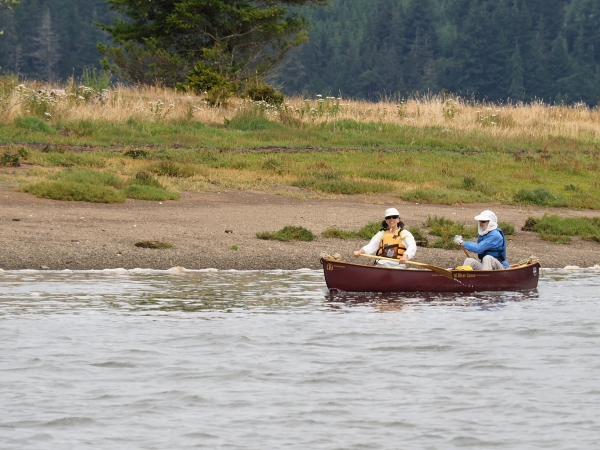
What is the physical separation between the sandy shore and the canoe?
2.87 m

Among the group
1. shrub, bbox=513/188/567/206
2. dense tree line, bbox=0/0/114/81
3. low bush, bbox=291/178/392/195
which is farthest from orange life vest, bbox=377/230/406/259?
dense tree line, bbox=0/0/114/81

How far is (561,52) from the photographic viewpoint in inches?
3740

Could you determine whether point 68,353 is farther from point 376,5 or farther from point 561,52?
point 376,5

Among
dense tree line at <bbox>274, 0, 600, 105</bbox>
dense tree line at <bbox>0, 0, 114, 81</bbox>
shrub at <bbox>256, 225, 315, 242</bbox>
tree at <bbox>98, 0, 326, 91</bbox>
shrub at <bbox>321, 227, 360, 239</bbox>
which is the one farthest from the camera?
dense tree line at <bbox>274, 0, 600, 105</bbox>

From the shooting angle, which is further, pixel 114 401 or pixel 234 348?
pixel 234 348

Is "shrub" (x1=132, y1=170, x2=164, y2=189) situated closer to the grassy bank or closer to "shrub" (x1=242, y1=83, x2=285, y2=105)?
the grassy bank

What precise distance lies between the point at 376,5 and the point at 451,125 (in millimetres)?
83757

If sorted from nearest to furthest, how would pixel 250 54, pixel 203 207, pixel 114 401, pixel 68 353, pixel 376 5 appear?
pixel 114 401 < pixel 68 353 < pixel 203 207 < pixel 250 54 < pixel 376 5

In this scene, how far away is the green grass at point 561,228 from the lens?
72.8ft

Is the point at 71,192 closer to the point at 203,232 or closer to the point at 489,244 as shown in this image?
the point at 203,232

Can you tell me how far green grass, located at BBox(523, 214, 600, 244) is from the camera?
22.2m

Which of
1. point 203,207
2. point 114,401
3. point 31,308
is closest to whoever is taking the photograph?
point 114,401

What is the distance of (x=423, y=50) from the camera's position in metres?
103

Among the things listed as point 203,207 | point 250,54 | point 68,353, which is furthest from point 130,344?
point 250,54
